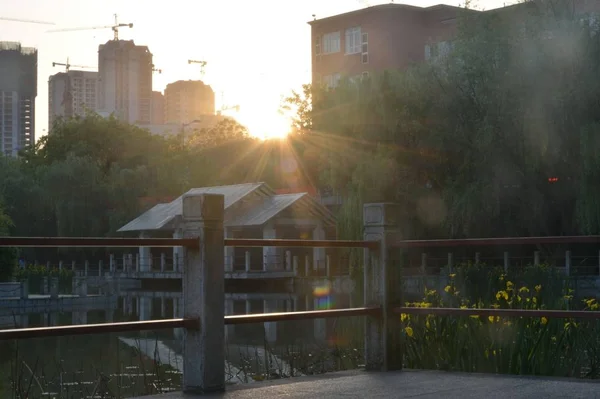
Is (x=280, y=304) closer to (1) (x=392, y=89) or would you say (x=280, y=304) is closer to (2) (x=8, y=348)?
(1) (x=392, y=89)

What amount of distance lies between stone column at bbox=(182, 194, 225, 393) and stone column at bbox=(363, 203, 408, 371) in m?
1.75

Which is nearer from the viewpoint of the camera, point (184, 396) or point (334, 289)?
point (184, 396)

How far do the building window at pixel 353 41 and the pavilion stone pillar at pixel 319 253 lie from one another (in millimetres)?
16501

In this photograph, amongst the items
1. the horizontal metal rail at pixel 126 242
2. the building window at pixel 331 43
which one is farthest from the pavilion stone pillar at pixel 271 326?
the building window at pixel 331 43

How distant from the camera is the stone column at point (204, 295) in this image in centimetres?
721

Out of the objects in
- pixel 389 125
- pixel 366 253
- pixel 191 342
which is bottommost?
pixel 191 342

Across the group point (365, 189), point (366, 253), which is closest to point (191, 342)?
point (366, 253)

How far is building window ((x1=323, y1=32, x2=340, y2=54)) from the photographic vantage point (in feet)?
228

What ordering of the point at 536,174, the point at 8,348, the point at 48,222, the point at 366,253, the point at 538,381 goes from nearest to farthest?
1. the point at 538,381
2. the point at 366,253
3. the point at 8,348
4. the point at 536,174
5. the point at 48,222

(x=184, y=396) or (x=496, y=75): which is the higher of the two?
(x=496, y=75)

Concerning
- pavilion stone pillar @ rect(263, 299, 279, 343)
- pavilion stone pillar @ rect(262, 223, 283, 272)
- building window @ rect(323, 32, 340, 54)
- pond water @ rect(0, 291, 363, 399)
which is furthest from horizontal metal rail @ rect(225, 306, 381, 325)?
building window @ rect(323, 32, 340, 54)

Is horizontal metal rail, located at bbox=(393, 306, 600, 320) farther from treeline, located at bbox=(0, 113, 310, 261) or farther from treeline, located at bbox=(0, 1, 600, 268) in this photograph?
treeline, located at bbox=(0, 113, 310, 261)

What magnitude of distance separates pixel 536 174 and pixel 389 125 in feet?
23.0

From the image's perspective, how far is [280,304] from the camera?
45031 mm
